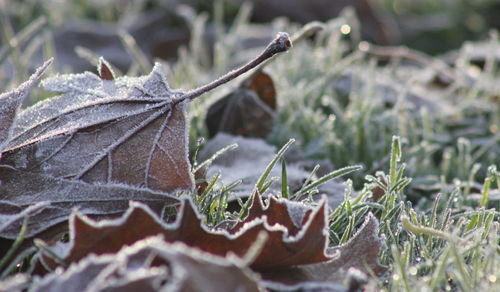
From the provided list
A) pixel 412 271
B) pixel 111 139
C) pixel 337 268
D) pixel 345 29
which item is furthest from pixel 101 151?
pixel 345 29

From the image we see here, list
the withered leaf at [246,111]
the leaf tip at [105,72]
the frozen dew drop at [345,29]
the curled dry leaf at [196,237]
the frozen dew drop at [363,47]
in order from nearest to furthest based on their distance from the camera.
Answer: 1. the curled dry leaf at [196,237]
2. the leaf tip at [105,72]
3. the withered leaf at [246,111]
4. the frozen dew drop at [345,29]
5. the frozen dew drop at [363,47]

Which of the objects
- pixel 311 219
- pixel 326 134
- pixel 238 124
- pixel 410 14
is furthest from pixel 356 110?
pixel 410 14

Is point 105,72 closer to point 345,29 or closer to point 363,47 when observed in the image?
point 345,29

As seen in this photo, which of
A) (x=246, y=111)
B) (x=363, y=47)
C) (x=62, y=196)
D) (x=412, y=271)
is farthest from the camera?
(x=363, y=47)

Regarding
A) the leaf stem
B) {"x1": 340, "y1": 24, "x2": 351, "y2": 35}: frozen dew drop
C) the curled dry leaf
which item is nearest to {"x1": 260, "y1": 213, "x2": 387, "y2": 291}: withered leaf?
the curled dry leaf

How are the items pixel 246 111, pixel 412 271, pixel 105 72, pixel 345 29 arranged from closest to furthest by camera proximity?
1. pixel 412 271
2. pixel 105 72
3. pixel 246 111
4. pixel 345 29

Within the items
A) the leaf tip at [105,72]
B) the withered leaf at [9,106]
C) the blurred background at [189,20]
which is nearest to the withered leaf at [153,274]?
the withered leaf at [9,106]

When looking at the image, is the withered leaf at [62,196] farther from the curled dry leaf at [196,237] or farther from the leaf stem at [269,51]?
the leaf stem at [269,51]
